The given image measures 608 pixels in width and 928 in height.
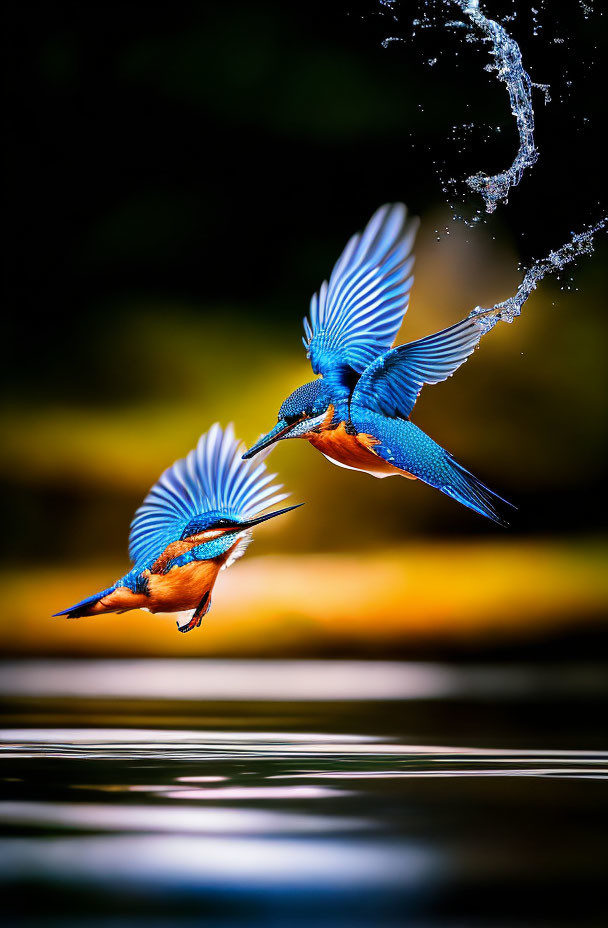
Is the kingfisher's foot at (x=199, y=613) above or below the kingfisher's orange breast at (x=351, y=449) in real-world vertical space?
below

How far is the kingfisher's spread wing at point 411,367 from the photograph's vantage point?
3.03 meters

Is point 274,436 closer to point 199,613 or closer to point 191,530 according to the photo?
point 191,530

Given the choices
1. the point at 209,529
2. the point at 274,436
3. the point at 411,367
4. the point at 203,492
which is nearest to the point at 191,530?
the point at 209,529

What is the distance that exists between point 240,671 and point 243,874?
6.27 m

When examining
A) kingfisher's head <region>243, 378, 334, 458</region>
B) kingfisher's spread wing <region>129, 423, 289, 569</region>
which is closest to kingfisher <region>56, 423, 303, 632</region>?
kingfisher's spread wing <region>129, 423, 289, 569</region>

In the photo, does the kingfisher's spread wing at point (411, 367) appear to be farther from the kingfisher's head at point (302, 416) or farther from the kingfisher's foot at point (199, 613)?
the kingfisher's foot at point (199, 613)

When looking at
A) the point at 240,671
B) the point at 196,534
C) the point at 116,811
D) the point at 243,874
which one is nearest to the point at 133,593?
the point at 196,534

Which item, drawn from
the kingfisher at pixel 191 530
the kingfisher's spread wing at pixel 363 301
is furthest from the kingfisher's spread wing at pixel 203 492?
the kingfisher's spread wing at pixel 363 301

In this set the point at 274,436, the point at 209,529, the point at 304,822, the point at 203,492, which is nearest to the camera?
the point at 304,822

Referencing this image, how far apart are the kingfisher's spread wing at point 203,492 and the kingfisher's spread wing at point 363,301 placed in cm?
49

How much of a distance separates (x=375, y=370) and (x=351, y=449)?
0.71 ft

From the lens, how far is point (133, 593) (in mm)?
3438

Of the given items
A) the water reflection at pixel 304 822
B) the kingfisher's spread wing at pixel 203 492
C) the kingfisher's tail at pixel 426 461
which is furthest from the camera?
the kingfisher's spread wing at pixel 203 492

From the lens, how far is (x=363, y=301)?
128 inches
